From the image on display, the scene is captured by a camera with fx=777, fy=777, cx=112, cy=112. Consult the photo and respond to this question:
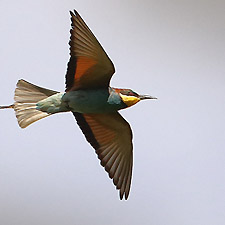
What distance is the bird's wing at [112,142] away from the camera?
175 centimetres

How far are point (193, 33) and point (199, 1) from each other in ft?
0.35

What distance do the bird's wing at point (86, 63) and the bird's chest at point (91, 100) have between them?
16 millimetres

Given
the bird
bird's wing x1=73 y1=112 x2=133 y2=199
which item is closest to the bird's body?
the bird

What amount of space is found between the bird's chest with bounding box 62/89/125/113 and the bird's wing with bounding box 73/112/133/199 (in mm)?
118

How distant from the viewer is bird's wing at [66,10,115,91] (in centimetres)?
153

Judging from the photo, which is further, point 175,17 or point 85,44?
point 175,17

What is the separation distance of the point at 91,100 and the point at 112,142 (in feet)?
0.73

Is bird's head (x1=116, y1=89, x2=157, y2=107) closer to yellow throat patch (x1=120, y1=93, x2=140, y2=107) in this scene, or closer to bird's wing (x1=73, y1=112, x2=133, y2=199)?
yellow throat patch (x1=120, y1=93, x2=140, y2=107)

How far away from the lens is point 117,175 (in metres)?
1.77

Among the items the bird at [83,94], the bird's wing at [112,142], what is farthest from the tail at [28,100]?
the bird's wing at [112,142]

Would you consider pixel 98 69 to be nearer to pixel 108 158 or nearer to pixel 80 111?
pixel 80 111

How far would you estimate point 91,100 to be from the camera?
1.61m

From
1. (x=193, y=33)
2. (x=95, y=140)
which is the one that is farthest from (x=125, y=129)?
(x=193, y=33)

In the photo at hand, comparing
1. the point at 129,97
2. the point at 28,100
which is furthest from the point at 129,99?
the point at 28,100
